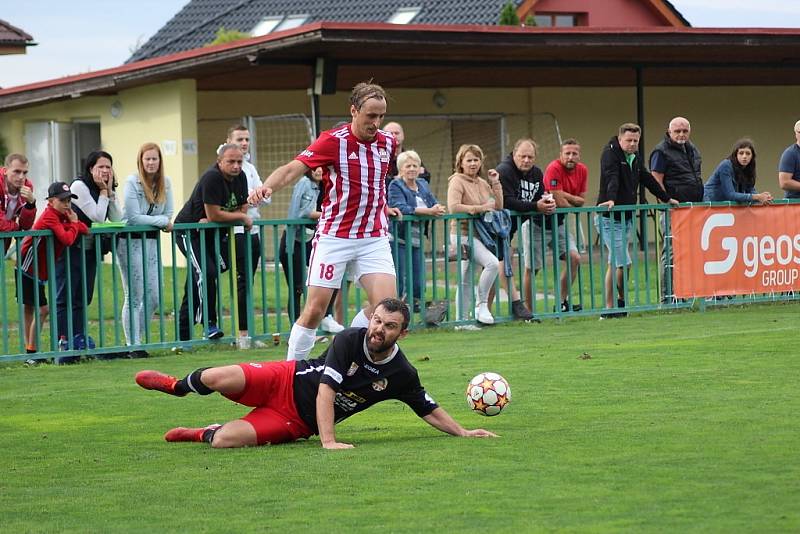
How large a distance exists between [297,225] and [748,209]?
18.0ft

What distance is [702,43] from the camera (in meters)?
23.0

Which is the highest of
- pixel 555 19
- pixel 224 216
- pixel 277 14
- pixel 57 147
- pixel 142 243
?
pixel 555 19

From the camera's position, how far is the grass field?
20.1 ft

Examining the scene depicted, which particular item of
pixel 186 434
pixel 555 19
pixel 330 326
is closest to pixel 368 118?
pixel 186 434

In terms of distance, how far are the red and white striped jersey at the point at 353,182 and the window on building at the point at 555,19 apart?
33179 millimetres

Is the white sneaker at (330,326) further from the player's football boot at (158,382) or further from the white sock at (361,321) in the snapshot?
the player's football boot at (158,382)

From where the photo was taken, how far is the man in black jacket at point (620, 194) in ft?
52.3

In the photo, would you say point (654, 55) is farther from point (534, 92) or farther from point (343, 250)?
point (343, 250)

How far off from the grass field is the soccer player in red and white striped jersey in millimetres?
892

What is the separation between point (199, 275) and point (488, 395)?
5.51 m

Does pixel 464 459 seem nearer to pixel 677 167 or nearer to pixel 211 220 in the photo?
pixel 211 220

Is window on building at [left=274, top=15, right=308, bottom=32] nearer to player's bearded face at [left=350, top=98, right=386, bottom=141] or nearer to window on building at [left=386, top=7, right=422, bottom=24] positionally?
window on building at [left=386, top=7, right=422, bottom=24]

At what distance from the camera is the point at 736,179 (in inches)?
656

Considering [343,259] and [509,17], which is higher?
[509,17]
